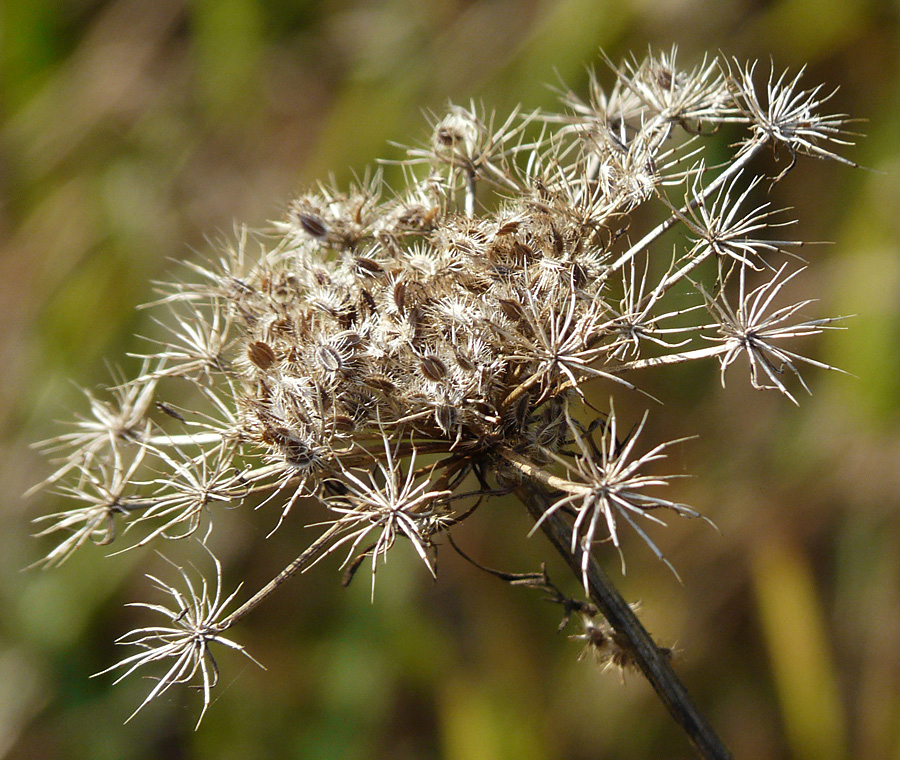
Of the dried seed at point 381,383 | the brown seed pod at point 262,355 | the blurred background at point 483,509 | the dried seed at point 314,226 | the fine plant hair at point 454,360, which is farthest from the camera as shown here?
the blurred background at point 483,509

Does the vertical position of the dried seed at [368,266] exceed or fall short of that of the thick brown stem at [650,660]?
it exceeds it

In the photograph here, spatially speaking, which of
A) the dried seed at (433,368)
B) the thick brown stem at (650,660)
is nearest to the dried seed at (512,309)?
the dried seed at (433,368)

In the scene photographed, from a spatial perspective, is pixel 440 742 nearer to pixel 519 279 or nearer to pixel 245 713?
pixel 245 713

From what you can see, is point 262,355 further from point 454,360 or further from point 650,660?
point 650,660

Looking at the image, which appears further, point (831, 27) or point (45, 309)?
point (45, 309)

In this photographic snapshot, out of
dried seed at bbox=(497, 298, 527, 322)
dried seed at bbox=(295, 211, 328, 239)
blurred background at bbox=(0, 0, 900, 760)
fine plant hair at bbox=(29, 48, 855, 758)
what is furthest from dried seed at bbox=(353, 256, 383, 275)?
blurred background at bbox=(0, 0, 900, 760)

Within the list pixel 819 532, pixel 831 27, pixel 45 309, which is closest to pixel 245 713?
pixel 45 309

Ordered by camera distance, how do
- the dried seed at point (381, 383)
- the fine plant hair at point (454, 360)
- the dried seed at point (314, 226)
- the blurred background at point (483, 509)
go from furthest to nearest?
the blurred background at point (483, 509)
the dried seed at point (314, 226)
the dried seed at point (381, 383)
the fine plant hair at point (454, 360)

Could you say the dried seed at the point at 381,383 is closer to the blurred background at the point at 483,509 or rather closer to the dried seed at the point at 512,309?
the dried seed at the point at 512,309
